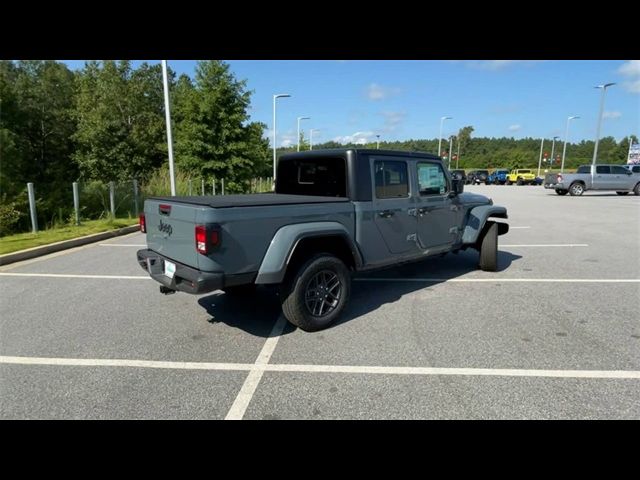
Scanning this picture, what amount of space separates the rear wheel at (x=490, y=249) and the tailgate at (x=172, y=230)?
15.5 ft

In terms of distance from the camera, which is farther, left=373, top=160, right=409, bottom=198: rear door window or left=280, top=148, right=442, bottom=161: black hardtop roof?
left=373, top=160, right=409, bottom=198: rear door window

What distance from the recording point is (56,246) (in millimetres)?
7824

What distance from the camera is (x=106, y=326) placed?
13.2ft

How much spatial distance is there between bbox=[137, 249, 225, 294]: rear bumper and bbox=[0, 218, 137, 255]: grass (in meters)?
5.21

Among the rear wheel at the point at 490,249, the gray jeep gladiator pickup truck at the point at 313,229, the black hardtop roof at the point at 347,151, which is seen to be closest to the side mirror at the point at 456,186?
the gray jeep gladiator pickup truck at the point at 313,229

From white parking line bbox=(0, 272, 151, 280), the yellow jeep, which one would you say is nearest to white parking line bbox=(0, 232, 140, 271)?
white parking line bbox=(0, 272, 151, 280)

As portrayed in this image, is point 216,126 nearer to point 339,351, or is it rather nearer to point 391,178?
point 391,178

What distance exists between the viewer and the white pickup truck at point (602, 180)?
903 inches

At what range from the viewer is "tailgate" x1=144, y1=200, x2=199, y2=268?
335 cm

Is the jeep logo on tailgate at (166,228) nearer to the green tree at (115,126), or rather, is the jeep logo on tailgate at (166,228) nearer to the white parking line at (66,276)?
the white parking line at (66,276)

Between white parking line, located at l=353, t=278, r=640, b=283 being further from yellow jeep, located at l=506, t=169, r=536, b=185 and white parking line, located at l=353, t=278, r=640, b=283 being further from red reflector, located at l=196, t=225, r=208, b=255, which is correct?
yellow jeep, located at l=506, t=169, r=536, b=185
